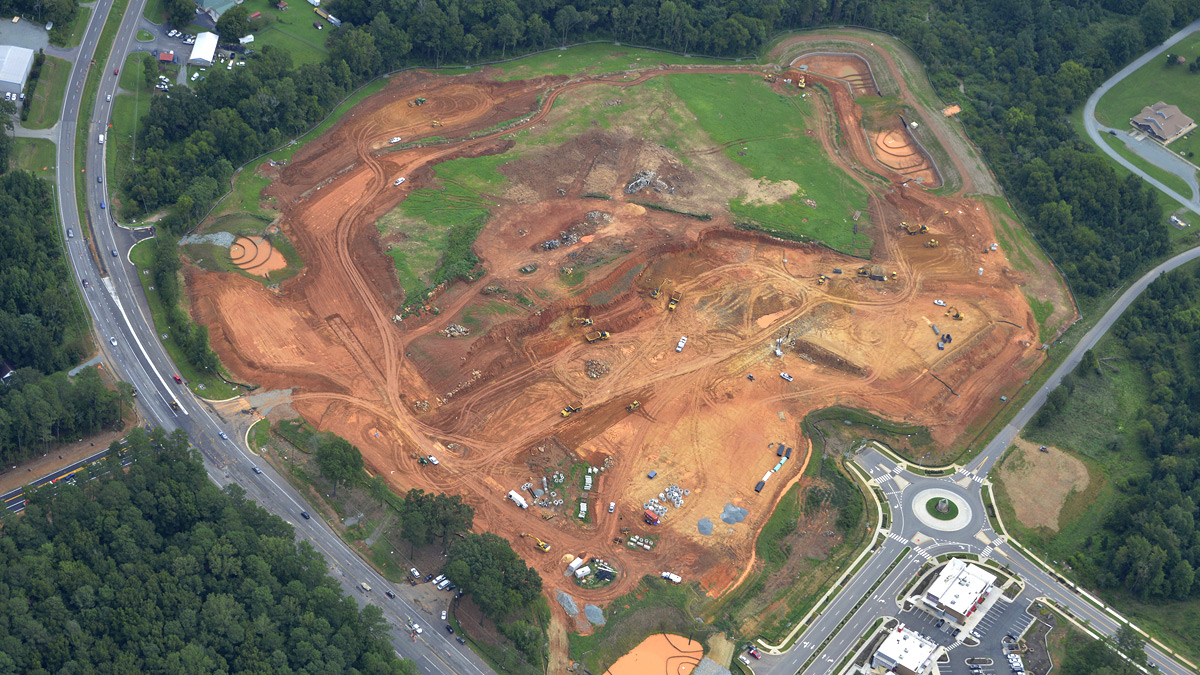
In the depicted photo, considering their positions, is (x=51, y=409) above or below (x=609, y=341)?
above

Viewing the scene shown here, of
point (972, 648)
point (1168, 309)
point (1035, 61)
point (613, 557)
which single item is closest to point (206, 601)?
point (613, 557)

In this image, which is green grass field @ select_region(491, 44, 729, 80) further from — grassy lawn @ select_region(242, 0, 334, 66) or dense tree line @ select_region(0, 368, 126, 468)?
dense tree line @ select_region(0, 368, 126, 468)

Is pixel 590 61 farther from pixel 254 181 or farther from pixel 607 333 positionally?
pixel 607 333

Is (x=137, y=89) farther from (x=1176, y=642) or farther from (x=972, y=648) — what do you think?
(x=1176, y=642)

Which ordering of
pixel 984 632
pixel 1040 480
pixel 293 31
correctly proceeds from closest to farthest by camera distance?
pixel 984 632
pixel 1040 480
pixel 293 31

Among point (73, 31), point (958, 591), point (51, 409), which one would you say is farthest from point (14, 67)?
point (958, 591)

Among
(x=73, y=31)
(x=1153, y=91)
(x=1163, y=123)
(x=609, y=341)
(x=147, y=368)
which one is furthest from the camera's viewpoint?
(x=1153, y=91)

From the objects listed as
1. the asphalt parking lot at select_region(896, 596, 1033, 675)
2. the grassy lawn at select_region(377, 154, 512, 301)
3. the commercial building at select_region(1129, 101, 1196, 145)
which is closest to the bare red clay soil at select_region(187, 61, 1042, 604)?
the grassy lawn at select_region(377, 154, 512, 301)
